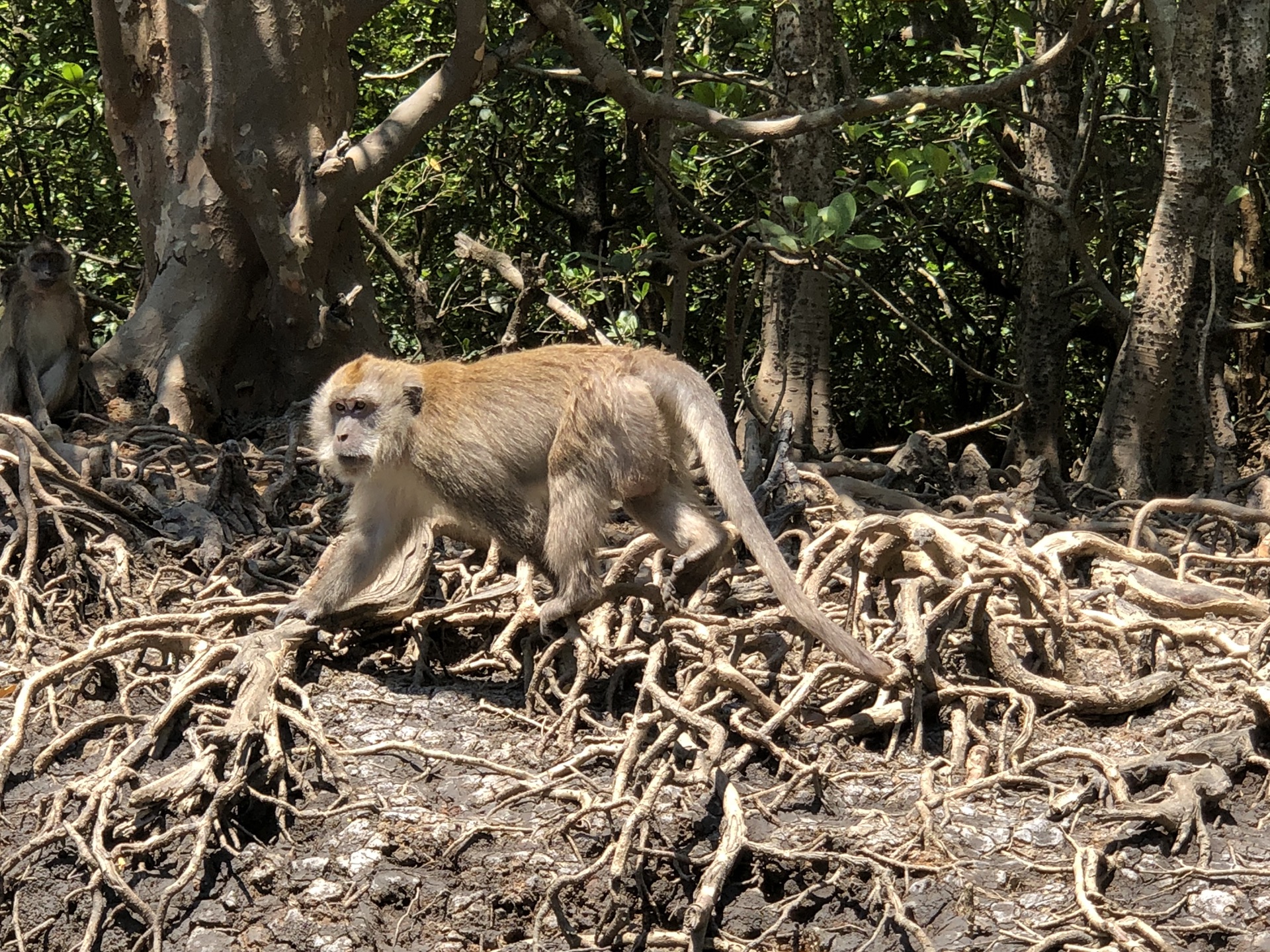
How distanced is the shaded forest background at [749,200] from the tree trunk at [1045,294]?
0.03m

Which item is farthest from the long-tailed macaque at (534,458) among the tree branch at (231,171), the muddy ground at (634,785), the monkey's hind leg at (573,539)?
the tree branch at (231,171)

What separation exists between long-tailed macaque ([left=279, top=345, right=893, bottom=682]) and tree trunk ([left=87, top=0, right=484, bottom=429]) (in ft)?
8.60

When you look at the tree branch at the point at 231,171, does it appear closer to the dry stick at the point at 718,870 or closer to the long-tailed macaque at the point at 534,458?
the long-tailed macaque at the point at 534,458

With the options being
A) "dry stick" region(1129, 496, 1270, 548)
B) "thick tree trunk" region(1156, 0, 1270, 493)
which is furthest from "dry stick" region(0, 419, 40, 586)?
"thick tree trunk" region(1156, 0, 1270, 493)

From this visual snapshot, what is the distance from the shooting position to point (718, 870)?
368cm

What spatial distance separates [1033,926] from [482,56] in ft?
17.5

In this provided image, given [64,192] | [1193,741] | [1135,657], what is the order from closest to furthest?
[1193,741]
[1135,657]
[64,192]

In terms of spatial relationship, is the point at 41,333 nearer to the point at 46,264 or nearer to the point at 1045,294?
the point at 46,264

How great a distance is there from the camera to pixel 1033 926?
3.58 m

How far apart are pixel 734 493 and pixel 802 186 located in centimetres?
353

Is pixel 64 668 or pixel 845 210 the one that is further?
pixel 845 210

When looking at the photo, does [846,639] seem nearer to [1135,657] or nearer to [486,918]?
[486,918]

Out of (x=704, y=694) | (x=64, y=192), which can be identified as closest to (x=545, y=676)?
(x=704, y=694)

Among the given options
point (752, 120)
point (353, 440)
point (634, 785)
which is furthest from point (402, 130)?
point (634, 785)
